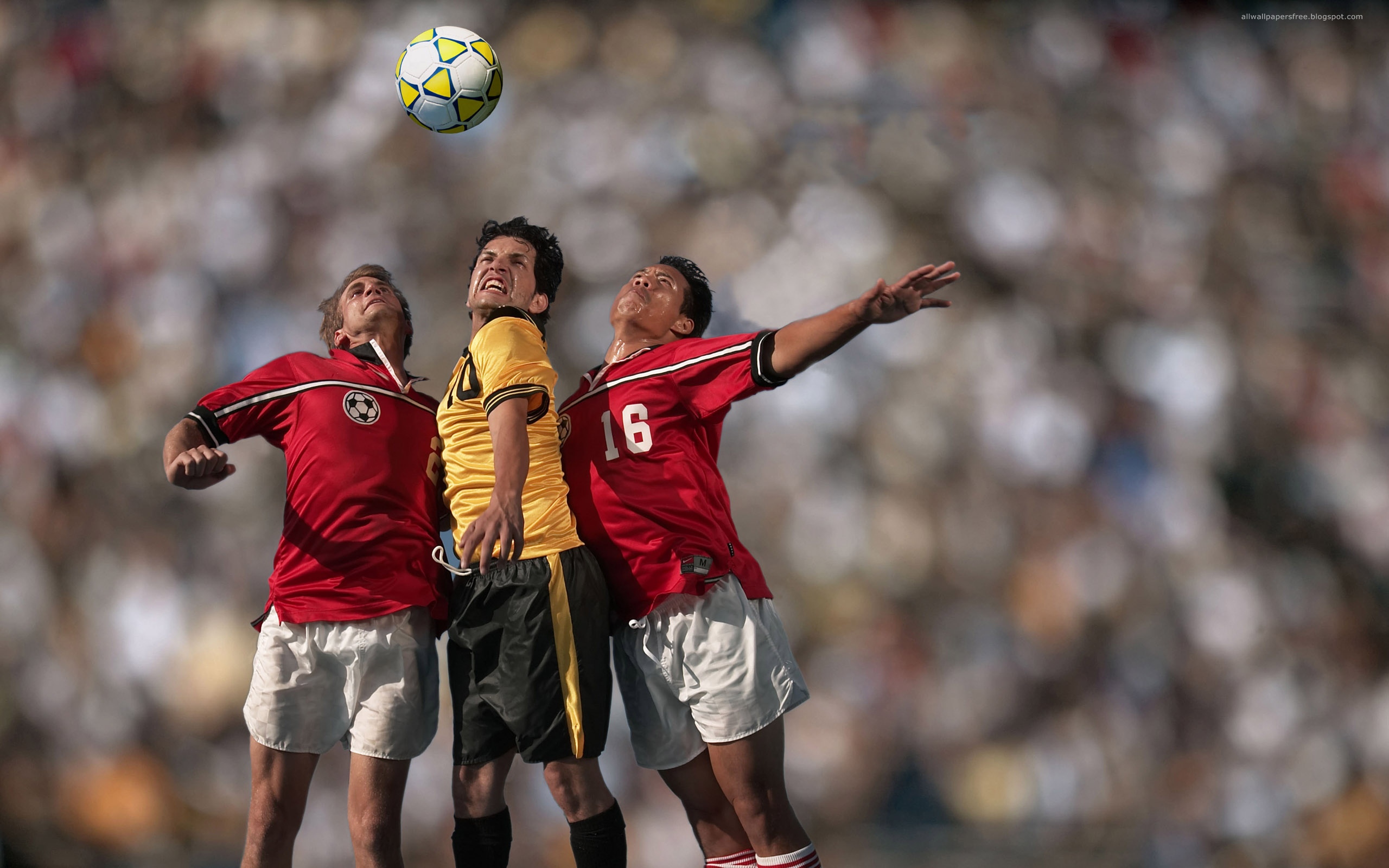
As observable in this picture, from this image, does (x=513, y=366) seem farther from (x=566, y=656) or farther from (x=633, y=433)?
(x=566, y=656)

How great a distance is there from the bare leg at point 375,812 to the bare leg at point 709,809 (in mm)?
640

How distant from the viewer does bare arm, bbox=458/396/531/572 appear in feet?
5.92

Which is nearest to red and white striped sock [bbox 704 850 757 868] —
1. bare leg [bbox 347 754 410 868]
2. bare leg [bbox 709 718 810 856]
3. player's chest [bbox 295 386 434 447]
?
bare leg [bbox 709 718 810 856]

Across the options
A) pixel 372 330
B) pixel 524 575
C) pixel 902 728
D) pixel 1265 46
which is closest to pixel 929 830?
pixel 902 728

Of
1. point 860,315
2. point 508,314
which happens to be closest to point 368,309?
point 508,314

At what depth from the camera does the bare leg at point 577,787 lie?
1.98 m

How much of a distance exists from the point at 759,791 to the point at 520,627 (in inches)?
25.9

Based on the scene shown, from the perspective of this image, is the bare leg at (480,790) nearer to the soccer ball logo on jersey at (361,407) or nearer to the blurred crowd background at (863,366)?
the soccer ball logo on jersey at (361,407)

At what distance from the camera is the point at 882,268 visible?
4.91m

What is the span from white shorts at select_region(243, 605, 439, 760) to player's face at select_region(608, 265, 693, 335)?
3.28 ft

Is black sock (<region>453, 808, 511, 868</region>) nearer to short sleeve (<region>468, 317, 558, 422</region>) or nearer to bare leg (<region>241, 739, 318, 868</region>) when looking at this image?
bare leg (<region>241, 739, 318, 868</region>)

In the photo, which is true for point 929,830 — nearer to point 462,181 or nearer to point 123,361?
point 462,181

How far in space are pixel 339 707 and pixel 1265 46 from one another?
237 inches

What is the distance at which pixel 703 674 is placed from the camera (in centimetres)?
211
